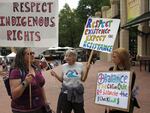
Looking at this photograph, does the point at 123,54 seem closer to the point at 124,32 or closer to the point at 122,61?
the point at 122,61

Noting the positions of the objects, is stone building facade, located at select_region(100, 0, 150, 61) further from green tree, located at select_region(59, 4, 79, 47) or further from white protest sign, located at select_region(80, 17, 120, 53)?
green tree, located at select_region(59, 4, 79, 47)

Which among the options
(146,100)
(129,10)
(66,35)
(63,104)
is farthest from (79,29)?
(63,104)

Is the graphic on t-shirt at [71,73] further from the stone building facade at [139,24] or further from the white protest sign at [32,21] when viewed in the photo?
the stone building facade at [139,24]

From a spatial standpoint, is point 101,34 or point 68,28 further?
point 68,28

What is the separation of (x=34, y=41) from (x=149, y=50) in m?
31.0

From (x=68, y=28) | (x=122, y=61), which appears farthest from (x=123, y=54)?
(x=68, y=28)

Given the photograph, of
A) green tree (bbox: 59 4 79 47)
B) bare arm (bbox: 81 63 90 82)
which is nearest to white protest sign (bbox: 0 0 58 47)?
bare arm (bbox: 81 63 90 82)

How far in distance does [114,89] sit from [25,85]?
4.87 ft

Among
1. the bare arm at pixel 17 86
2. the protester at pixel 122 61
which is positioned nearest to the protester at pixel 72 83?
the protester at pixel 122 61

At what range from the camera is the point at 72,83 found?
300 inches

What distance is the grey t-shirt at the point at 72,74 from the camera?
24.8ft

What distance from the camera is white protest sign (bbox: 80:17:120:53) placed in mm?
7404

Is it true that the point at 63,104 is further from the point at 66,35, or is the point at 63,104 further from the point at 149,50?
the point at 66,35

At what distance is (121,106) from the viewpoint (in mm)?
6230
